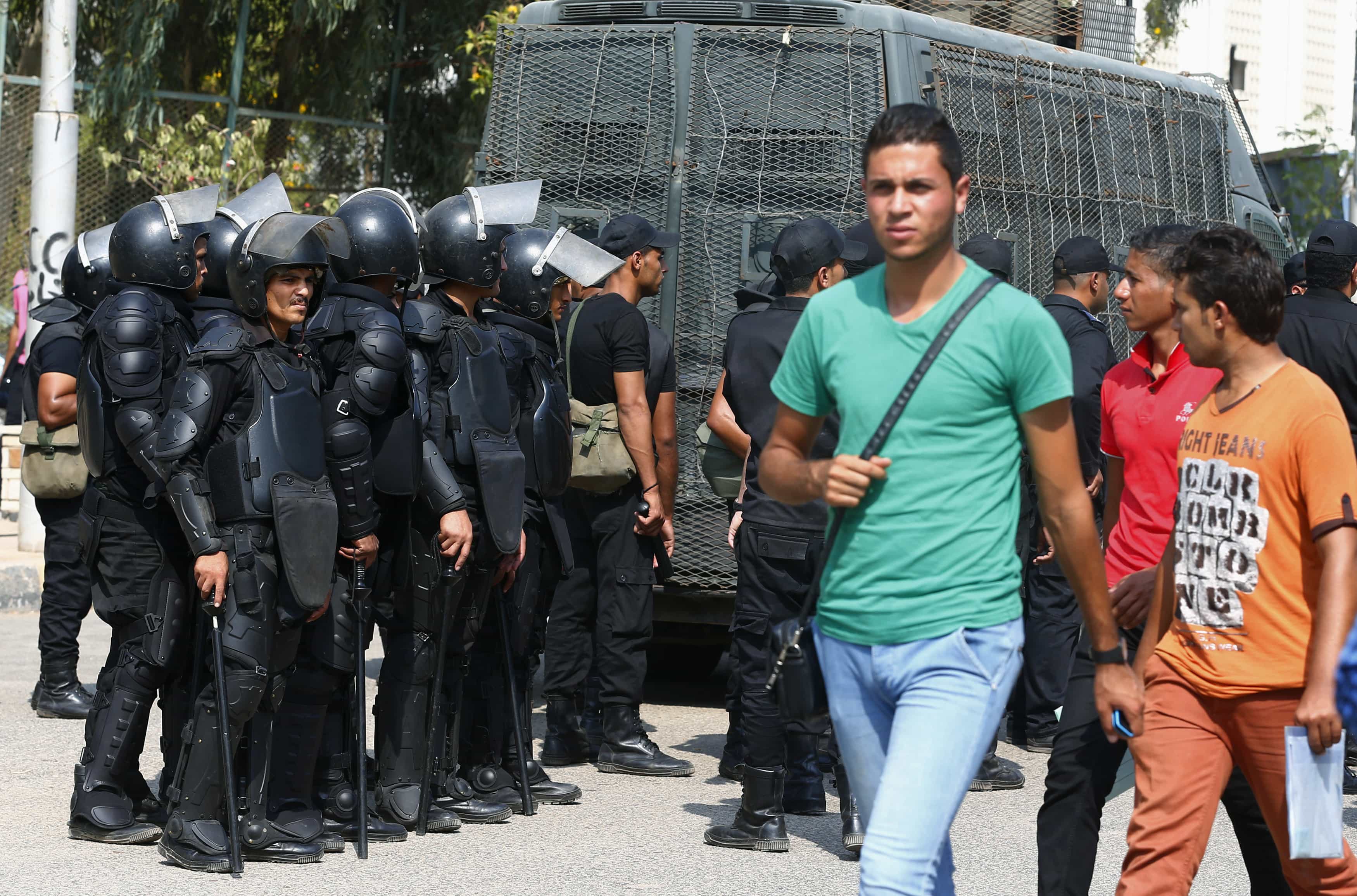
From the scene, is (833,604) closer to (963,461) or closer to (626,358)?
(963,461)

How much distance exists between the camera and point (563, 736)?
7.19m

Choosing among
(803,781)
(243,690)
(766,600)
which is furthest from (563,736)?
(243,690)

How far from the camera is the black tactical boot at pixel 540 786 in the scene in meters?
6.46

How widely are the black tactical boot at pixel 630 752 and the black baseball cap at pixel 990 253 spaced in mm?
2180

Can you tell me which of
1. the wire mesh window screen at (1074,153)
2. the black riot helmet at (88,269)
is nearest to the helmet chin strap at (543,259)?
the black riot helmet at (88,269)

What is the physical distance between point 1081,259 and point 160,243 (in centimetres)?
358

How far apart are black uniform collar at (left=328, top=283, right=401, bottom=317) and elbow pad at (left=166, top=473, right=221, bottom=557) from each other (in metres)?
0.79

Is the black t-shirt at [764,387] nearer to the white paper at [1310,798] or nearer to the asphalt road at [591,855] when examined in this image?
the asphalt road at [591,855]

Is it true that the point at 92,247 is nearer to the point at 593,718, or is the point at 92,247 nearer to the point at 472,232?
the point at 472,232

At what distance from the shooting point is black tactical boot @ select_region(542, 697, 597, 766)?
23.6 feet

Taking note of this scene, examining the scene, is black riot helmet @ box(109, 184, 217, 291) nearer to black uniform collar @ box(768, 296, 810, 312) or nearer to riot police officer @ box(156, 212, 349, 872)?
riot police officer @ box(156, 212, 349, 872)

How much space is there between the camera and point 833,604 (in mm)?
3471

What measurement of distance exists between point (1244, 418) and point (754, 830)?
2554mm

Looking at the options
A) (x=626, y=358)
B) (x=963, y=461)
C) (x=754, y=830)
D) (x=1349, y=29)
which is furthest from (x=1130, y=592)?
(x=1349, y=29)
